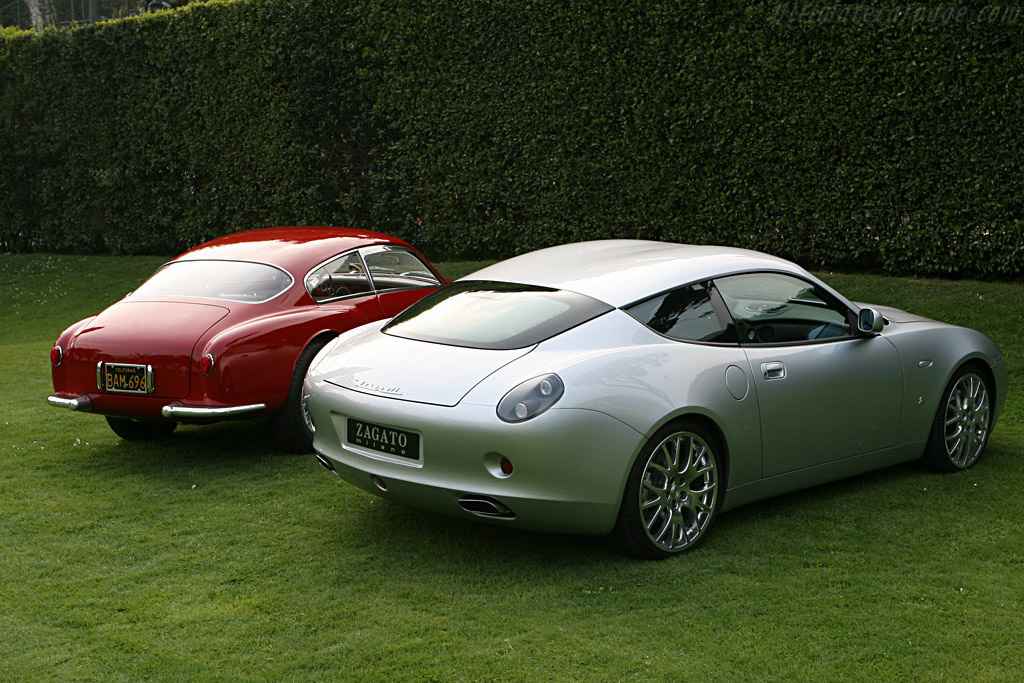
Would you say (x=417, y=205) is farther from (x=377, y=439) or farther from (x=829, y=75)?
(x=377, y=439)

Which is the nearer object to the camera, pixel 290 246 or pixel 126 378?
pixel 126 378

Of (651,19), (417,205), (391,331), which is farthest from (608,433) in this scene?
(417,205)

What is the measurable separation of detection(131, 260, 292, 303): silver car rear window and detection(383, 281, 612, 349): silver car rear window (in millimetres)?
1916

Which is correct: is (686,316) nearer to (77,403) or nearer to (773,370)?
(773,370)

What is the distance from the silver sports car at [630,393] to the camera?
186 inches

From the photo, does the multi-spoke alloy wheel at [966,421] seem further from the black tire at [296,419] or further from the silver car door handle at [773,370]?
the black tire at [296,419]

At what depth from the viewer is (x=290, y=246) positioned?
800cm

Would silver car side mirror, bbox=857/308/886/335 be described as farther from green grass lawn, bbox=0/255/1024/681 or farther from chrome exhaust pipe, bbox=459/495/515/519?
chrome exhaust pipe, bbox=459/495/515/519

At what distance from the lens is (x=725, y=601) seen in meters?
4.55

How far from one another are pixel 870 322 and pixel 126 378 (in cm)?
461

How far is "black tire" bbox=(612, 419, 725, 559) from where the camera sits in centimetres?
490

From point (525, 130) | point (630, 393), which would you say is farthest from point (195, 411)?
point (525, 130)

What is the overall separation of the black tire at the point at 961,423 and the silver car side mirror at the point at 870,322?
2.70 feet

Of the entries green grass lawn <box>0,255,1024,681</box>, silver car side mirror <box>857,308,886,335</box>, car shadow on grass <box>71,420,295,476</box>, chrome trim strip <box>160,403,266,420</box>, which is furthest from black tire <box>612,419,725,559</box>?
car shadow on grass <box>71,420,295,476</box>
